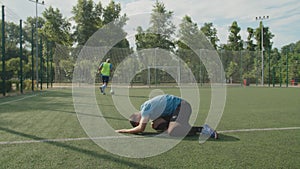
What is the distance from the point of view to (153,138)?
393 cm

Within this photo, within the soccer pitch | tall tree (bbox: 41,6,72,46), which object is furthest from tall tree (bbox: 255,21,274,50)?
the soccer pitch

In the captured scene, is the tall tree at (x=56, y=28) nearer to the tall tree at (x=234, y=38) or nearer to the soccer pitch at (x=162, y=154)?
the tall tree at (x=234, y=38)

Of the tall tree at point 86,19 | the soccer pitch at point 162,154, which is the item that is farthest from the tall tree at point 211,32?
the soccer pitch at point 162,154

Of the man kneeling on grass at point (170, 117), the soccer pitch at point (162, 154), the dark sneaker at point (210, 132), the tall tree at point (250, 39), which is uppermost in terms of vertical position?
the tall tree at point (250, 39)

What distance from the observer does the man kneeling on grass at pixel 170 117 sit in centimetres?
400

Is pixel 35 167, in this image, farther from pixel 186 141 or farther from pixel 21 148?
pixel 186 141

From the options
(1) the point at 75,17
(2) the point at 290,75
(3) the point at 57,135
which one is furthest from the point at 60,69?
(2) the point at 290,75

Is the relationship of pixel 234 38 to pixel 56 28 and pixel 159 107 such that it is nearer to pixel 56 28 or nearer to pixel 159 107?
pixel 56 28

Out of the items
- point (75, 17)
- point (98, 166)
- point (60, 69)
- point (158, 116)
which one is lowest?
point (98, 166)

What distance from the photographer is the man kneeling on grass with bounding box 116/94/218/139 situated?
400 centimetres

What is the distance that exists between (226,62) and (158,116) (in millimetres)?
25543

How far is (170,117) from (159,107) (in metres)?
0.25

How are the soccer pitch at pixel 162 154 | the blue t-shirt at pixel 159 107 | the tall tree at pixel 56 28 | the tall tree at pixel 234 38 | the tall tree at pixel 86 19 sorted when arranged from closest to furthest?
the soccer pitch at pixel 162 154 → the blue t-shirt at pixel 159 107 → the tall tree at pixel 86 19 → the tall tree at pixel 56 28 → the tall tree at pixel 234 38

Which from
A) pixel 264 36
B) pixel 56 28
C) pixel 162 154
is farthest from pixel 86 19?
pixel 162 154
